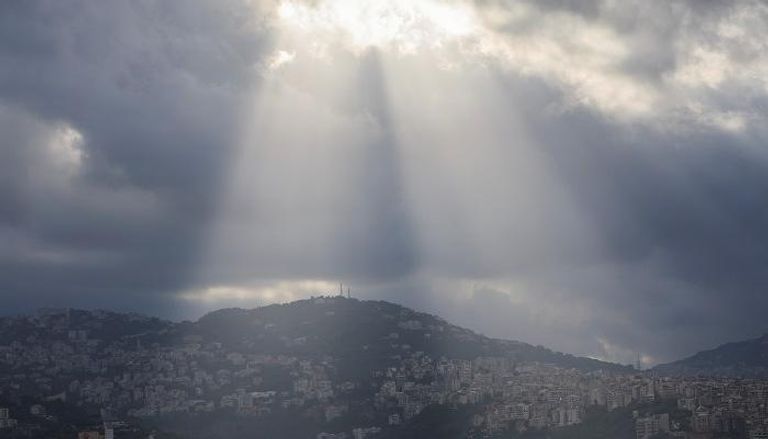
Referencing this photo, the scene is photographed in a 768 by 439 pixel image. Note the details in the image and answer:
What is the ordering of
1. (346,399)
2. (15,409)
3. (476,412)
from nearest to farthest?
1. (15,409)
2. (476,412)
3. (346,399)

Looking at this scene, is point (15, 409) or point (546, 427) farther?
point (546, 427)

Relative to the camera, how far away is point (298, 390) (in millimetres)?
197125

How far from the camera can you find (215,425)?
176 meters

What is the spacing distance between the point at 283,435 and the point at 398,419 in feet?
74.8

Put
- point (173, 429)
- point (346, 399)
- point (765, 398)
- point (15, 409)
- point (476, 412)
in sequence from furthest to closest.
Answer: point (346, 399)
point (476, 412)
point (173, 429)
point (765, 398)
point (15, 409)

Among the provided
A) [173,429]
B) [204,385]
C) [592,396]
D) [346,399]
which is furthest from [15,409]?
[592,396]

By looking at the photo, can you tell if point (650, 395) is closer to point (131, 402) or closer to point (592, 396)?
point (592, 396)

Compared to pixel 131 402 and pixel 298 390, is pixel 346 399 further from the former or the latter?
pixel 131 402

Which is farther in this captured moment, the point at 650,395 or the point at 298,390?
the point at 298,390

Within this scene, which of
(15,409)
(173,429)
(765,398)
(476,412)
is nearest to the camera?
(15,409)

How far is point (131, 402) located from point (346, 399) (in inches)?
1533

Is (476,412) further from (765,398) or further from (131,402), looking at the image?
(131,402)

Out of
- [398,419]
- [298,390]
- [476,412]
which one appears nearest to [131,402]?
[298,390]

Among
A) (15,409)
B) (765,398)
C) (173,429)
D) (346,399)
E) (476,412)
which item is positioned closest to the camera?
(15,409)
